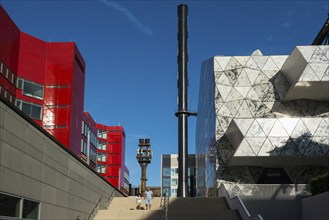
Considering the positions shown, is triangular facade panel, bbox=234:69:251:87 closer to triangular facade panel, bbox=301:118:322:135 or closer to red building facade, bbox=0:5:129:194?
triangular facade panel, bbox=301:118:322:135

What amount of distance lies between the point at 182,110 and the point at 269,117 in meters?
8.14

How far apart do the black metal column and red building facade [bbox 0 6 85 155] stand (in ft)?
34.3

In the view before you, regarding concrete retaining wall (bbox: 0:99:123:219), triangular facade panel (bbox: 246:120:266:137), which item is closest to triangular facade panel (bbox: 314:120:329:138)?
triangular facade panel (bbox: 246:120:266:137)

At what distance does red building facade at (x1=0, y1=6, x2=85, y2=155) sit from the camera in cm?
4038

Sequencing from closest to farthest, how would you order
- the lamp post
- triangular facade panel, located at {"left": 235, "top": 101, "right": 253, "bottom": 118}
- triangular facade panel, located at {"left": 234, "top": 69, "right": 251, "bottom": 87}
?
triangular facade panel, located at {"left": 235, "top": 101, "right": 253, "bottom": 118} → triangular facade panel, located at {"left": 234, "top": 69, "right": 251, "bottom": 87} → the lamp post

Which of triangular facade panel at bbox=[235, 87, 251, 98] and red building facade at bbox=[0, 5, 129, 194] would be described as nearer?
red building facade at bbox=[0, 5, 129, 194]

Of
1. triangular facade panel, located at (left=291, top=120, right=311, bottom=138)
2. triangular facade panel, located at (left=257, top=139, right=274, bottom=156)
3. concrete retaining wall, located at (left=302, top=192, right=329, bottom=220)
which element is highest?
triangular facade panel, located at (left=291, top=120, right=311, bottom=138)

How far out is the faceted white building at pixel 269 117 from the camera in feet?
117

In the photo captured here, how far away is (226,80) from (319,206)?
18.8m

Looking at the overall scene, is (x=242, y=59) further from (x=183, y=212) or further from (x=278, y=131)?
(x=183, y=212)

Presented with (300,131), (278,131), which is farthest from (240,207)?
(300,131)

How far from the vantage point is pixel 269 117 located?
39906mm

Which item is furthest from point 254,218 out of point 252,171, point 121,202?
point 252,171

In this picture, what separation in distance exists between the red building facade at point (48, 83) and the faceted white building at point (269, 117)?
13590 millimetres
